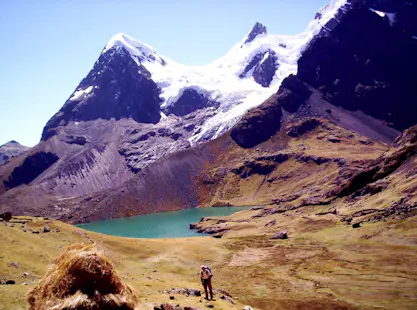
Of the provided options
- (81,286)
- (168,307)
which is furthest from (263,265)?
(81,286)

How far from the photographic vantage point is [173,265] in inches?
2367

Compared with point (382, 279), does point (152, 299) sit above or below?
above

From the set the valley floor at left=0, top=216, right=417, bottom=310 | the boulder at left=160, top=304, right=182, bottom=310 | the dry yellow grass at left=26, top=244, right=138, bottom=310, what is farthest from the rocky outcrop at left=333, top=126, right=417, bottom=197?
the dry yellow grass at left=26, top=244, right=138, bottom=310

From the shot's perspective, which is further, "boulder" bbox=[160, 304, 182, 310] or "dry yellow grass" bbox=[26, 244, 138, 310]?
"boulder" bbox=[160, 304, 182, 310]

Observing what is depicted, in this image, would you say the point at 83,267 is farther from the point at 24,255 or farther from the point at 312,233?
the point at 312,233

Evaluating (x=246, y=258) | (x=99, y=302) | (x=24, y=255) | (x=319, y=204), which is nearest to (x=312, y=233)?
(x=246, y=258)

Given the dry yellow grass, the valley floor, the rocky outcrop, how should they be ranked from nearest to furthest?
the dry yellow grass
the valley floor
the rocky outcrop

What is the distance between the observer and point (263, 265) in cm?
6444

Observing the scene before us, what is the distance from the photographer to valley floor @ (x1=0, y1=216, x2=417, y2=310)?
38125 millimetres

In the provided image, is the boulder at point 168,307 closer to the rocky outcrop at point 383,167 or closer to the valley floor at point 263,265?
the valley floor at point 263,265

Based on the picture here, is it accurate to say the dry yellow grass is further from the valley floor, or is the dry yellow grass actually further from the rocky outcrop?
the rocky outcrop

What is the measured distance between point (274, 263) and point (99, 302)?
55493mm

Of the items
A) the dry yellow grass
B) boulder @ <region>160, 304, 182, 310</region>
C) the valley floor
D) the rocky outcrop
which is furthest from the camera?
the rocky outcrop

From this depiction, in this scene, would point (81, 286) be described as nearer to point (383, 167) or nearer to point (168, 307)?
point (168, 307)
